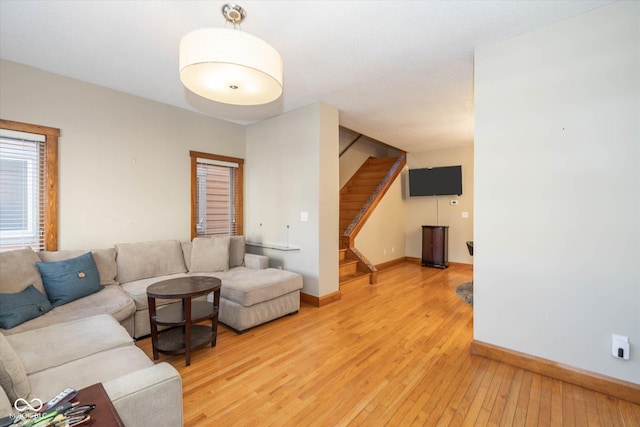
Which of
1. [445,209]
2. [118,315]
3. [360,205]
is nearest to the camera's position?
[118,315]

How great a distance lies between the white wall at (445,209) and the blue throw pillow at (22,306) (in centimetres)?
685

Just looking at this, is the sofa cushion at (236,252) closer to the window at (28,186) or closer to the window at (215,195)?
the window at (215,195)

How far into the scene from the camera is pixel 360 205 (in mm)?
6473

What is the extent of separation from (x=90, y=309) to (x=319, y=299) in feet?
8.22

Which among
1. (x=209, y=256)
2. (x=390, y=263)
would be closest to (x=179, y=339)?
(x=209, y=256)

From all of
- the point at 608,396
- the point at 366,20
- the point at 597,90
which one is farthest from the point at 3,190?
the point at 608,396

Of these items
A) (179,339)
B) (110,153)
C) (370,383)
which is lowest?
(370,383)

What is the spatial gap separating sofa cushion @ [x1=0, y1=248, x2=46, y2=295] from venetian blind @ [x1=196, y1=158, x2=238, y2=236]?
1942mm

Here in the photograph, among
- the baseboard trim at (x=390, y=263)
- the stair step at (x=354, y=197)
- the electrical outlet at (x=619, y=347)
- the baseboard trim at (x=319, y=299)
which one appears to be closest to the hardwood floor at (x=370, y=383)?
the electrical outlet at (x=619, y=347)

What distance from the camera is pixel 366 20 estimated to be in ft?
7.21

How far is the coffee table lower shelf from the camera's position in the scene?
2492 mm

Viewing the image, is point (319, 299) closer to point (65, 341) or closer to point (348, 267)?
point (348, 267)

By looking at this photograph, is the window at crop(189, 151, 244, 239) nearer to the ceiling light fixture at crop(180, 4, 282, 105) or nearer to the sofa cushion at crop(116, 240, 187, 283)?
the sofa cushion at crop(116, 240, 187, 283)

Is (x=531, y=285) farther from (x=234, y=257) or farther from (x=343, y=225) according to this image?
(x=343, y=225)
